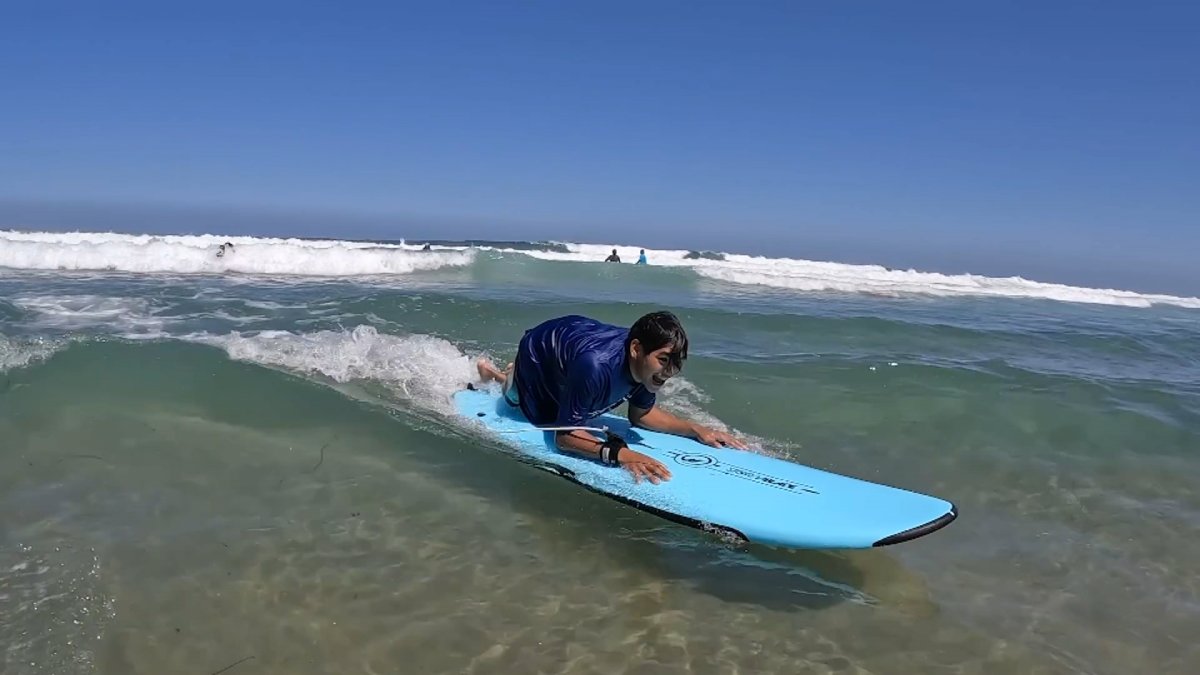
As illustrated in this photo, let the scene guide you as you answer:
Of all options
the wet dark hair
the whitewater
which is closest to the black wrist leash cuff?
the wet dark hair

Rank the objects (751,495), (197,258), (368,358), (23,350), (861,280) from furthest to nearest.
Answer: (861,280) < (197,258) < (368,358) < (23,350) < (751,495)

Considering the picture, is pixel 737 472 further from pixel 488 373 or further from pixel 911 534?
pixel 488 373

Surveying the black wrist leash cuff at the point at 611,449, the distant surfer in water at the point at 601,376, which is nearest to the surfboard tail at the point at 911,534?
the distant surfer in water at the point at 601,376

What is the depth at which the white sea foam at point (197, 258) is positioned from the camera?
19891 mm

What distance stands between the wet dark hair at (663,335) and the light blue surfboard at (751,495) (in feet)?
2.46

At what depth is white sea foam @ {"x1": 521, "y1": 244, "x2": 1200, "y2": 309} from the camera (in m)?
22.9

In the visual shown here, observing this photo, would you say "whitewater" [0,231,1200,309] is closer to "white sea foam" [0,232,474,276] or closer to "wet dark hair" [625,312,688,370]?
"white sea foam" [0,232,474,276]

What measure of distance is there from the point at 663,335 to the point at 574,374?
0.62 metres

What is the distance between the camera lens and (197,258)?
21359 millimetres

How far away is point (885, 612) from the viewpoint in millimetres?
3537

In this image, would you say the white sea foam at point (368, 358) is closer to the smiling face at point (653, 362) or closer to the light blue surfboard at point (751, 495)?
the light blue surfboard at point (751, 495)

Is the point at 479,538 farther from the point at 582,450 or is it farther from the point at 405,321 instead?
the point at 405,321

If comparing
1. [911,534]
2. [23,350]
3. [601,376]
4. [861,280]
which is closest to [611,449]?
[601,376]

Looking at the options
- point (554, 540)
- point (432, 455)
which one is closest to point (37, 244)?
point (432, 455)
